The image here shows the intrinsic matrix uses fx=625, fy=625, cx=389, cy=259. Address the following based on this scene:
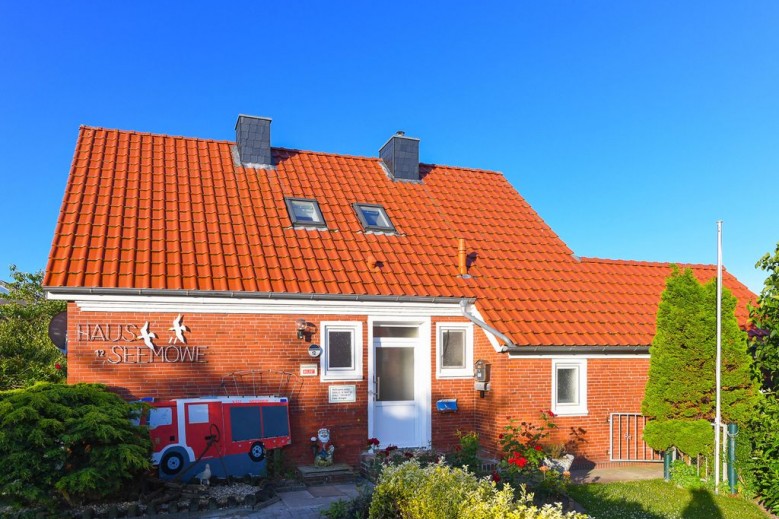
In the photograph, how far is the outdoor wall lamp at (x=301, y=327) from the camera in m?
10.8

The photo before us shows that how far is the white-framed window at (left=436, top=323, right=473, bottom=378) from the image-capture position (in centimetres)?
1195

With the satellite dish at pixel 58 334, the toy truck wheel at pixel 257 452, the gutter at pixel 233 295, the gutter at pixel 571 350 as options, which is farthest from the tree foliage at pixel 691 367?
the satellite dish at pixel 58 334

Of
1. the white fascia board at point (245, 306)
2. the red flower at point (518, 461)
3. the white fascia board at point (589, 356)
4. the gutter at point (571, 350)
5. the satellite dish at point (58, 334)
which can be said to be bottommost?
the red flower at point (518, 461)

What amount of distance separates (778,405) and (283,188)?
1005cm

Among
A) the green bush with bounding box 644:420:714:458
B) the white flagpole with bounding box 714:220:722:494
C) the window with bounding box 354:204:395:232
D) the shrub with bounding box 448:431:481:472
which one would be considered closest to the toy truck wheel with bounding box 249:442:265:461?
the shrub with bounding box 448:431:481:472

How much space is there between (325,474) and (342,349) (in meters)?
2.20

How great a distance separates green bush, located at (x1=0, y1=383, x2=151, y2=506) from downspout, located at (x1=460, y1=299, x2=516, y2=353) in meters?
6.04

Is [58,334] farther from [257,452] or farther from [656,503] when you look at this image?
[656,503]

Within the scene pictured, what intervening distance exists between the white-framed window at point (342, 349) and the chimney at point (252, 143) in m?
5.19

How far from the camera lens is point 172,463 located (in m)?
9.45

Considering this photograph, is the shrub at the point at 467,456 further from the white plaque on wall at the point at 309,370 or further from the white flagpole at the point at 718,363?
the white flagpole at the point at 718,363

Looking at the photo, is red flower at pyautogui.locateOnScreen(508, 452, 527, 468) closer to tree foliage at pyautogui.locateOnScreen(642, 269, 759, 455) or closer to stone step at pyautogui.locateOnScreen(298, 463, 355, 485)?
stone step at pyautogui.locateOnScreen(298, 463, 355, 485)

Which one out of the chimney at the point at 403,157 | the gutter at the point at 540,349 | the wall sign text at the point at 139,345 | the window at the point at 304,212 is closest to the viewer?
the wall sign text at the point at 139,345

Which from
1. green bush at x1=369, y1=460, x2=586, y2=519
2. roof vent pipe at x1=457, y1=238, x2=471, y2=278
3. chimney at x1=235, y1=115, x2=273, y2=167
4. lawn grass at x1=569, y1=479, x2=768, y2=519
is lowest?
lawn grass at x1=569, y1=479, x2=768, y2=519
